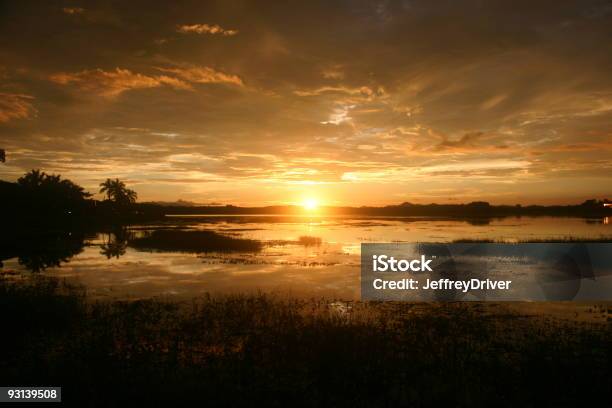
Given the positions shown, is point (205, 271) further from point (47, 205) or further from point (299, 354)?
point (47, 205)

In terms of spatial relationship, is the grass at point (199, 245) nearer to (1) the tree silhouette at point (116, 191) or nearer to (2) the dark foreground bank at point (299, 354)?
(2) the dark foreground bank at point (299, 354)

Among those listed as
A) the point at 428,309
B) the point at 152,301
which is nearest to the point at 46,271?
the point at 152,301

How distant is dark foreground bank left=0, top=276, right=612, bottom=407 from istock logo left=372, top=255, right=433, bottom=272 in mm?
11692

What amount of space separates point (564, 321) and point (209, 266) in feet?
77.7

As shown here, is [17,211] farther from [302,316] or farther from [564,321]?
[564,321]

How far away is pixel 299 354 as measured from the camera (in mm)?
12328

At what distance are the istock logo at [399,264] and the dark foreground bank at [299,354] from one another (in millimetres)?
11692
